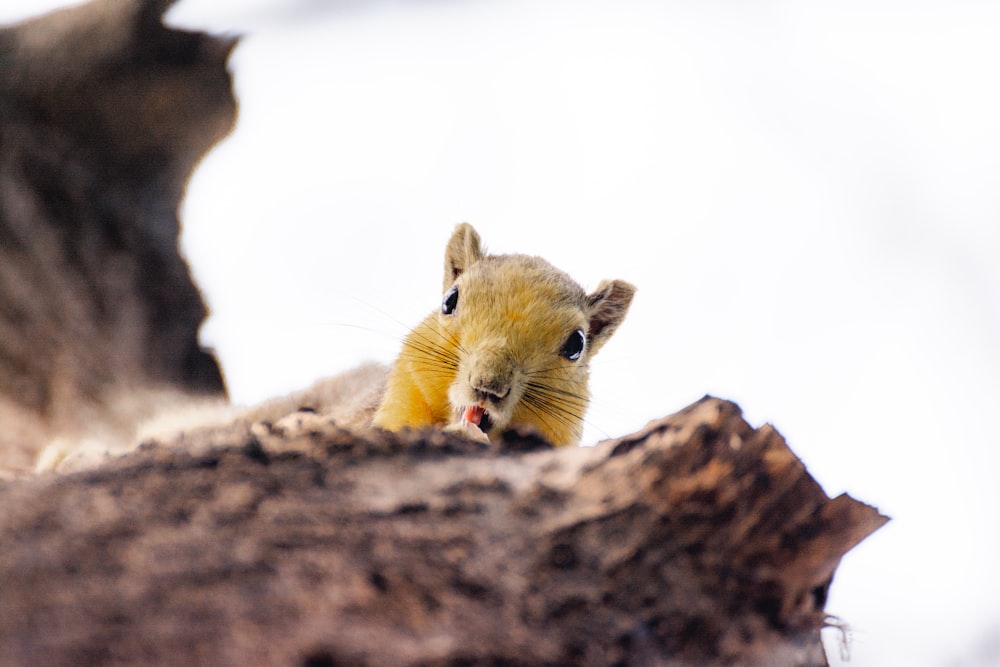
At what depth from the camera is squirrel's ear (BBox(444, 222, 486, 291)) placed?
1906mm

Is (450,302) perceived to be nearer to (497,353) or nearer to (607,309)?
(497,353)

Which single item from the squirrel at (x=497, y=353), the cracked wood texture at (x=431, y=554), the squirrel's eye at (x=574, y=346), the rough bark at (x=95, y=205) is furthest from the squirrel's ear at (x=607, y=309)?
the cracked wood texture at (x=431, y=554)

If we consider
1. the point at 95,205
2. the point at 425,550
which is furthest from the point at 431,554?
the point at 95,205

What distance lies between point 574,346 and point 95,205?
1258 mm

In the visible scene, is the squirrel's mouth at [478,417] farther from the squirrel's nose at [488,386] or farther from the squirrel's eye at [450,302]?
the squirrel's eye at [450,302]

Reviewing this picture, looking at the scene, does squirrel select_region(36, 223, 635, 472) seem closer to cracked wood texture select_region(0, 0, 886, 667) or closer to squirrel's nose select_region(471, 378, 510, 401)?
squirrel's nose select_region(471, 378, 510, 401)

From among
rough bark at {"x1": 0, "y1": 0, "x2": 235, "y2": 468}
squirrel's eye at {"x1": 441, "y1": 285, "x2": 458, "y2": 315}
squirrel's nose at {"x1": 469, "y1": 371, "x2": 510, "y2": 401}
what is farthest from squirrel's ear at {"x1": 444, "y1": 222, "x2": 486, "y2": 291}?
rough bark at {"x1": 0, "y1": 0, "x2": 235, "y2": 468}

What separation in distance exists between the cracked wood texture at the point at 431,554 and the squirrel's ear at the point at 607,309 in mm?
1171

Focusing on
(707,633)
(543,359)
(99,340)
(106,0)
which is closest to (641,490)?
(707,633)

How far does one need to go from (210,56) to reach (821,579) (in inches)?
73.2

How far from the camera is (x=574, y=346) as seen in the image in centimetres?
169

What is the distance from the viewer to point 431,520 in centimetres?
73

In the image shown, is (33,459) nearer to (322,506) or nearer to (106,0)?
(106,0)

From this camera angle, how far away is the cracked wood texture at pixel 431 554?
0.64m
